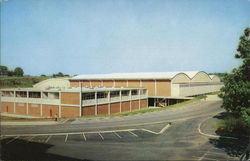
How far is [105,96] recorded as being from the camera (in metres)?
49.2

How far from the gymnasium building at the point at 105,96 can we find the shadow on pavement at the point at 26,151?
2033 centimetres

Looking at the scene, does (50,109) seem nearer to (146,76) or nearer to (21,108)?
(21,108)

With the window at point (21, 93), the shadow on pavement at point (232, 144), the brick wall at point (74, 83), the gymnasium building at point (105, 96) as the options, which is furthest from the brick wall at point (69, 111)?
the brick wall at point (74, 83)

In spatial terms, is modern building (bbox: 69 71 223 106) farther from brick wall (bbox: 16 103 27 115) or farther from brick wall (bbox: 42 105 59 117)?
brick wall (bbox: 16 103 27 115)

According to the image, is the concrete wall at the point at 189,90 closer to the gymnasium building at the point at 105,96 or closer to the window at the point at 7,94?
the gymnasium building at the point at 105,96

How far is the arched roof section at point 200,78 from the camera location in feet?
241

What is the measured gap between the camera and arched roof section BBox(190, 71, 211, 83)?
73.5m

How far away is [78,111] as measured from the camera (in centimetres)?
4234

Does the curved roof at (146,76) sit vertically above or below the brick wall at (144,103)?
above

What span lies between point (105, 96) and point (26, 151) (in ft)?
100

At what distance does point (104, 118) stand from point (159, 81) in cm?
2966

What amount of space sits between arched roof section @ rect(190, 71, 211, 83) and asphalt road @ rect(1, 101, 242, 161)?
44286 mm

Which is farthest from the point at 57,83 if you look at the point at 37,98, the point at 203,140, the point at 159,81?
the point at 203,140

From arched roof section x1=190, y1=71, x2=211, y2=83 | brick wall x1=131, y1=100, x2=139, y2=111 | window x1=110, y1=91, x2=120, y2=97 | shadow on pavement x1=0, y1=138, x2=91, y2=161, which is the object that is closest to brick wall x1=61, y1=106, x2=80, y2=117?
window x1=110, y1=91, x2=120, y2=97
